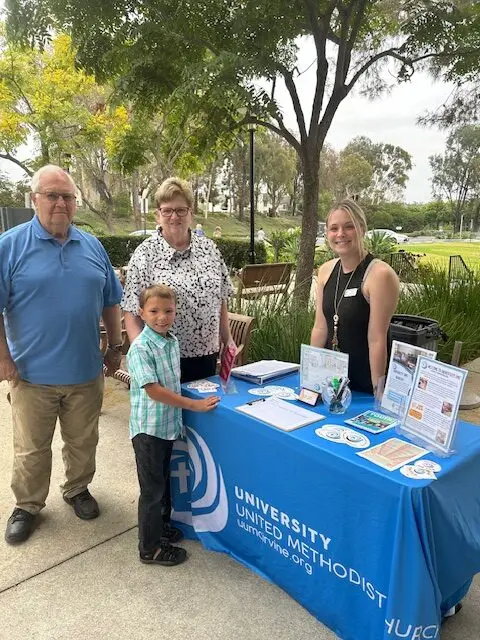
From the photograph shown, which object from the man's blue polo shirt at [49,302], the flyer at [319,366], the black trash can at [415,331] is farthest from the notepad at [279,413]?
the black trash can at [415,331]

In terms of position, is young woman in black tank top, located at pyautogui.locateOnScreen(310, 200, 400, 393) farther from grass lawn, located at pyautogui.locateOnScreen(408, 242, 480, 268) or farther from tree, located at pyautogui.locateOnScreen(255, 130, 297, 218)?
tree, located at pyautogui.locateOnScreen(255, 130, 297, 218)

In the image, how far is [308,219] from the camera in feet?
21.9

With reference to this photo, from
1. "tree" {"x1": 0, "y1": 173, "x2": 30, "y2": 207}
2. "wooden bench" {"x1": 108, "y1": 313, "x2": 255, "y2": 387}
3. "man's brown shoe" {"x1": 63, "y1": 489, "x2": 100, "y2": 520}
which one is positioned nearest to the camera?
"man's brown shoe" {"x1": 63, "y1": 489, "x2": 100, "y2": 520}

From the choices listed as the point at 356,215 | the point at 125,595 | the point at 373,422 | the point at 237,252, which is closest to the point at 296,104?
the point at 356,215

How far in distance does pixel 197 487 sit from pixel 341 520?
89cm

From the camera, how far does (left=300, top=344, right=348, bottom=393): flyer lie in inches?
82.3

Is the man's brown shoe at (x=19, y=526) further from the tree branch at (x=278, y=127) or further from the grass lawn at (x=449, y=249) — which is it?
the grass lawn at (x=449, y=249)

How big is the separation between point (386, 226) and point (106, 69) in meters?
10.2

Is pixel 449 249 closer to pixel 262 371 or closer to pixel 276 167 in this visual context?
pixel 262 371

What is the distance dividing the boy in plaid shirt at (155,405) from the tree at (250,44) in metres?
3.06

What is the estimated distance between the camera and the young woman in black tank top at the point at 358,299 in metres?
2.26

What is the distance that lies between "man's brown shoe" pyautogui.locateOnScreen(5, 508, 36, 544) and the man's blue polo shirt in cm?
76

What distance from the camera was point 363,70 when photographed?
6.60 meters

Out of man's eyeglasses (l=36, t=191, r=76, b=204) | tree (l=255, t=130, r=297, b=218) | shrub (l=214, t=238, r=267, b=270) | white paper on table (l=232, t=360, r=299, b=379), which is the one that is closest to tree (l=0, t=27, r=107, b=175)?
shrub (l=214, t=238, r=267, b=270)
